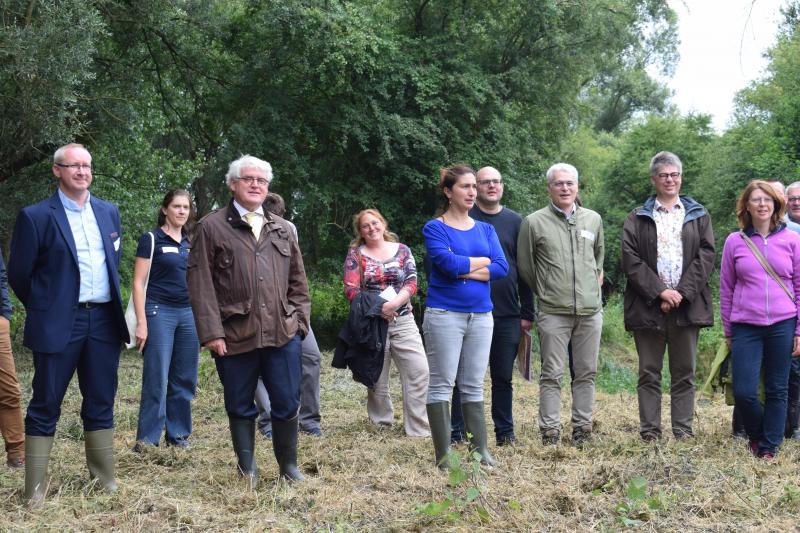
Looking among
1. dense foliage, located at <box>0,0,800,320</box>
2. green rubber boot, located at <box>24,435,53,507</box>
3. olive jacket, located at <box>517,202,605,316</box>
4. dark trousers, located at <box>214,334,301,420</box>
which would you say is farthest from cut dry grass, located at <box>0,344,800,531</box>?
dense foliage, located at <box>0,0,800,320</box>

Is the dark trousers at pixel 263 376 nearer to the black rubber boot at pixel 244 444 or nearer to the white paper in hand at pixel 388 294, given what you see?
the black rubber boot at pixel 244 444

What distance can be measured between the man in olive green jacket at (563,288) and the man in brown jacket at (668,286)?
0.96 ft

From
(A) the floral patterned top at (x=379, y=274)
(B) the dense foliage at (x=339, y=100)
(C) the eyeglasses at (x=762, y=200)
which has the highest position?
(B) the dense foliage at (x=339, y=100)

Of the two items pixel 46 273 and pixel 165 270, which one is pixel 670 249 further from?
pixel 46 273

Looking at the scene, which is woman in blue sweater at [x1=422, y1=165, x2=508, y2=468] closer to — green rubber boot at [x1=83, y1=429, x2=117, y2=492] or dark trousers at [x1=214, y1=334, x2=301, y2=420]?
dark trousers at [x1=214, y1=334, x2=301, y2=420]

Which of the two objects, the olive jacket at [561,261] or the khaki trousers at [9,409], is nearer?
the khaki trousers at [9,409]

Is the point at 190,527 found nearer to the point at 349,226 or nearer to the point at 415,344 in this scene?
the point at 415,344

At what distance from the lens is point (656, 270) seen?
641cm

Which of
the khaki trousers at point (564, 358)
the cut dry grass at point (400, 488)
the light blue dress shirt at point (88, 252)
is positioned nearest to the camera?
the cut dry grass at point (400, 488)

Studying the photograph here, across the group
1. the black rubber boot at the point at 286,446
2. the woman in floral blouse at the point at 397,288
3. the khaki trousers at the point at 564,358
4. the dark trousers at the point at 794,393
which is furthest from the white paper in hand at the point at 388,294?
the dark trousers at the point at 794,393

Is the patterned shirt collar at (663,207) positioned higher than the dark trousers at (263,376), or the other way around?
the patterned shirt collar at (663,207)

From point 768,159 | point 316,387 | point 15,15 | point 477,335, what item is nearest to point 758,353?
point 477,335

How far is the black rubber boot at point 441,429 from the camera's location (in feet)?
18.1

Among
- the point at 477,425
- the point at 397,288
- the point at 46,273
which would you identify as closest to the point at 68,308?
the point at 46,273
